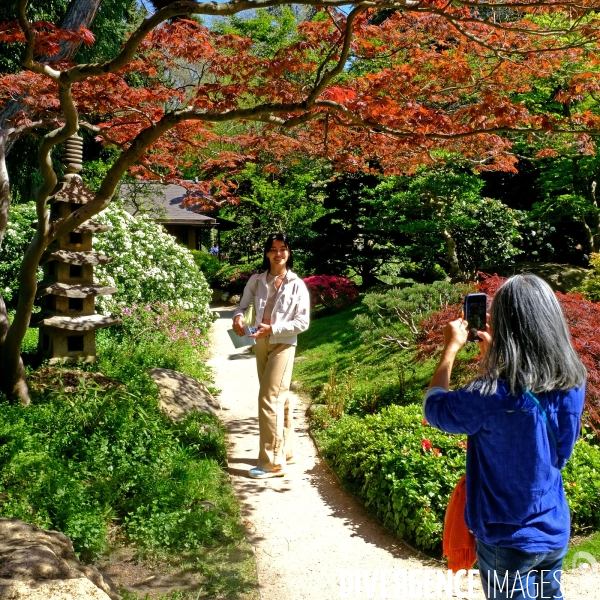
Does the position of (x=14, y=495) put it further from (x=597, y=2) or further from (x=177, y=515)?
(x=597, y=2)

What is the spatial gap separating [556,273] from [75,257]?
8809 millimetres

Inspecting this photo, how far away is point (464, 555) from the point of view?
7.55 ft

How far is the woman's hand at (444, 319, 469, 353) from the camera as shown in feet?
7.56

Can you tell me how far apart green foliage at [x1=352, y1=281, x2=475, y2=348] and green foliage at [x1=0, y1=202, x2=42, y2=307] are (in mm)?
6053

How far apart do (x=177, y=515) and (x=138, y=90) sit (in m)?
4.04

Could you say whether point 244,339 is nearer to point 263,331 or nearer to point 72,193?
point 263,331

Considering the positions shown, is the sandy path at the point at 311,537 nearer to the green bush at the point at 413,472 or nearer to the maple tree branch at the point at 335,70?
the green bush at the point at 413,472

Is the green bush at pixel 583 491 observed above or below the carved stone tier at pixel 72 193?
below

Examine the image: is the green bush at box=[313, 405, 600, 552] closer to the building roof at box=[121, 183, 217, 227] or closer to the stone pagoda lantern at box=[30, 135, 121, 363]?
the stone pagoda lantern at box=[30, 135, 121, 363]

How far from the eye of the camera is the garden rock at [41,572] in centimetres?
249

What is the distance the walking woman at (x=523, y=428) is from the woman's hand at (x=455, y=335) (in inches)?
7.1

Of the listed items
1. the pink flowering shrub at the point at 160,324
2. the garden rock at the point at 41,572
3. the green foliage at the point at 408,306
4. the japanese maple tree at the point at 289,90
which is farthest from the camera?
the pink flowering shrub at the point at 160,324

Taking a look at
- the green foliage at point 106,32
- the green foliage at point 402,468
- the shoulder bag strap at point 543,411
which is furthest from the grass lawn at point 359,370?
the green foliage at point 106,32

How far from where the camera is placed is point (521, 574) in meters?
2.06
